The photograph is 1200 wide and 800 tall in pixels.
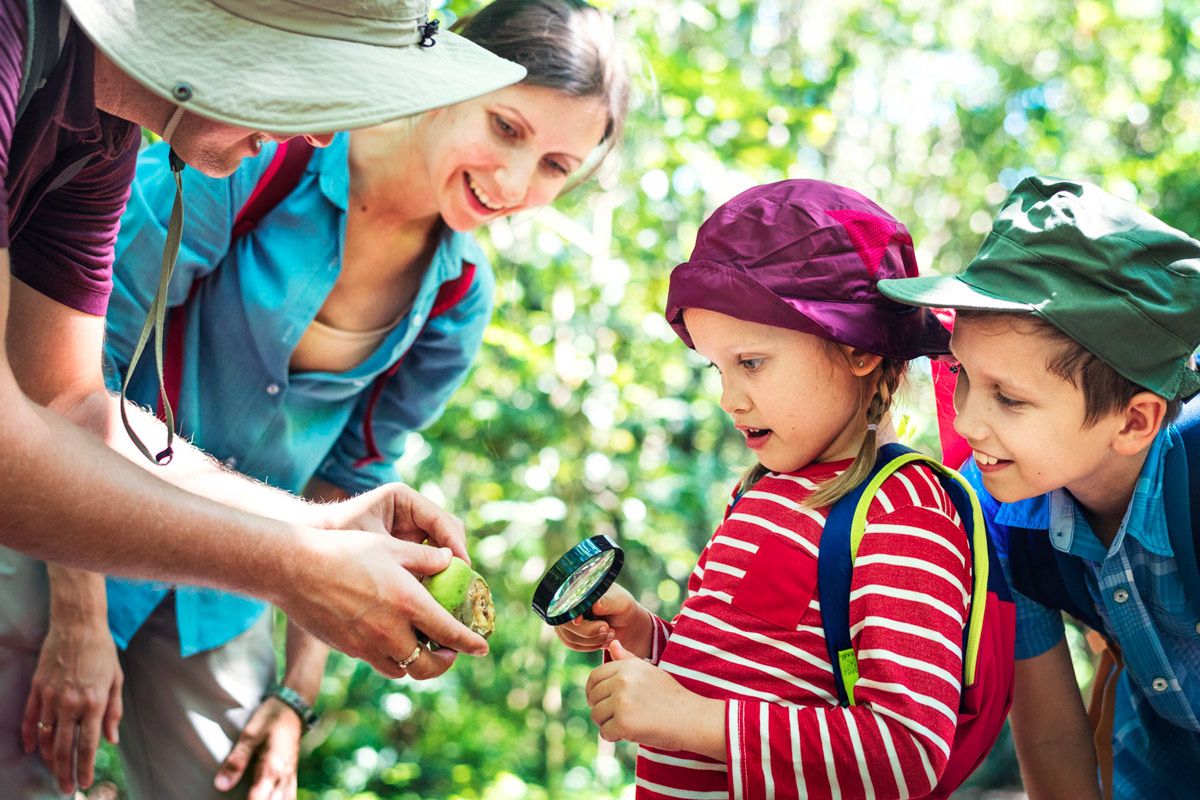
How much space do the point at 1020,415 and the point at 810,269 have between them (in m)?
0.43

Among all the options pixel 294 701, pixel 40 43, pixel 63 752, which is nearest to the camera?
pixel 40 43

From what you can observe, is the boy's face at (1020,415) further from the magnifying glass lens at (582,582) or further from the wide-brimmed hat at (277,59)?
the wide-brimmed hat at (277,59)

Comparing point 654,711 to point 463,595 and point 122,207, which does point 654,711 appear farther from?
point 122,207

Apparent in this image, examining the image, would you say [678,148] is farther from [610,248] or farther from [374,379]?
[374,379]

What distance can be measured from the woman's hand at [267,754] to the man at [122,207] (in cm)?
94

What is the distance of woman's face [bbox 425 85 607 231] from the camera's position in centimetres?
228

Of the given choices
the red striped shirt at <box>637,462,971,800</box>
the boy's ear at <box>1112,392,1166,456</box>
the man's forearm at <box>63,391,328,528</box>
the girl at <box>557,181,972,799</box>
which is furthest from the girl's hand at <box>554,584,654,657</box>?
the boy's ear at <box>1112,392,1166,456</box>

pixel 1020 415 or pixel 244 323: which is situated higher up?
pixel 1020 415

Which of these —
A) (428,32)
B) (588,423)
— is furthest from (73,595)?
(588,423)

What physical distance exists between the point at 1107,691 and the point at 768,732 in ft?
Result: 3.55

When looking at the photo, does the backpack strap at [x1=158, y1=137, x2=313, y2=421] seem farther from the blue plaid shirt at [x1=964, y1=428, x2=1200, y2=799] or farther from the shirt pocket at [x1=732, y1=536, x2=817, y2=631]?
the blue plaid shirt at [x1=964, y1=428, x2=1200, y2=799]

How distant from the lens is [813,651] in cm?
155

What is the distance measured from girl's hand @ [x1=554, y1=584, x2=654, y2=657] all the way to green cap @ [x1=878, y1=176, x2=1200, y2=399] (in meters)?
Result: 0.76

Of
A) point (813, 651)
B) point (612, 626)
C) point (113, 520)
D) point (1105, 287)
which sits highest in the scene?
point (1105, 287)
